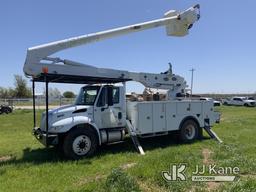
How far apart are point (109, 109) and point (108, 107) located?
8cm

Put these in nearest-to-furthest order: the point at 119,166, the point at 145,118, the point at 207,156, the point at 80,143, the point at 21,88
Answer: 1. the point at 119,166
2. the point at 80,143
3. the point at 207,156
4. the point at 145,118
5. the point at 21,88

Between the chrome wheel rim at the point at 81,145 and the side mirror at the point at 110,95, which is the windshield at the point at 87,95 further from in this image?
the chrome wheel rim at the point at 81,145

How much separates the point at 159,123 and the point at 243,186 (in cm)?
539

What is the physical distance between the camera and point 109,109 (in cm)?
1046

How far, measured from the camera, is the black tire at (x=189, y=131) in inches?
481

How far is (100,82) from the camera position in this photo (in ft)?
36.0

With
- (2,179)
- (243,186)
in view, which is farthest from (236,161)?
(2,179)

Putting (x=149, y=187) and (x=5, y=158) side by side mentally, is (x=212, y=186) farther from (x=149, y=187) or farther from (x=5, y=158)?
(x=5, y=158)

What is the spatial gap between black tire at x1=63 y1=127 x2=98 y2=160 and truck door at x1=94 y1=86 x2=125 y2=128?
0.59 m

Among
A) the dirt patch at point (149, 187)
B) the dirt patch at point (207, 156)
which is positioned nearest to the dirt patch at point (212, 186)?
the dirt patch at point (149, 187)

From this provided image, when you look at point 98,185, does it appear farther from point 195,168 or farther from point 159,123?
point 159,123

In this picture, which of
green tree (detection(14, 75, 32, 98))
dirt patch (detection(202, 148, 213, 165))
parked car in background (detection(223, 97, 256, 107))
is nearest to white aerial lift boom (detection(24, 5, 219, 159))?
dirt patch (detection(202, 148, 213, 165))

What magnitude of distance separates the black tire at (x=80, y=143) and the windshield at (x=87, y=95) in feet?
3.69

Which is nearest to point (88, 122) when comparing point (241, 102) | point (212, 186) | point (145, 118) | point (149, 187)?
point (145, 118)
